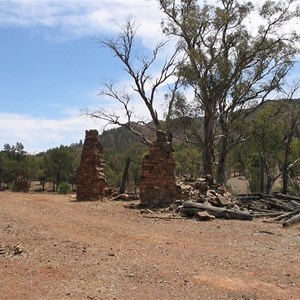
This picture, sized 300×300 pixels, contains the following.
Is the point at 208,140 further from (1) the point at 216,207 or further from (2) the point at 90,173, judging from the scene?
(1) the point at 216,207

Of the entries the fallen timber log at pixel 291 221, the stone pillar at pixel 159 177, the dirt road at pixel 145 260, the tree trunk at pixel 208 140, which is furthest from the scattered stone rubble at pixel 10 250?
the tree trunk at pixel 208 140

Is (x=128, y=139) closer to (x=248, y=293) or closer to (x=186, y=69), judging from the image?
(x=186, y=69)

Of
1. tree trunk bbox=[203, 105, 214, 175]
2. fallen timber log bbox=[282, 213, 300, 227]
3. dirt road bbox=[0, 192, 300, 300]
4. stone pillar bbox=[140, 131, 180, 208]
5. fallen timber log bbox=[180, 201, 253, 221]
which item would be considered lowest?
dirt road bbox=[0, 192, 300, 300]

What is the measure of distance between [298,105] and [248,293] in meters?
24.2

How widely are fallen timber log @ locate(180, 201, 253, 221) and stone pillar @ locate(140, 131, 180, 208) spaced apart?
2.39 meters

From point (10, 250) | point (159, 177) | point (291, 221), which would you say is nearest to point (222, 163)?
point (159, 177)

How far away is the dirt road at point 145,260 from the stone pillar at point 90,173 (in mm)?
7198

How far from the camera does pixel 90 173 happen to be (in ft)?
66.7

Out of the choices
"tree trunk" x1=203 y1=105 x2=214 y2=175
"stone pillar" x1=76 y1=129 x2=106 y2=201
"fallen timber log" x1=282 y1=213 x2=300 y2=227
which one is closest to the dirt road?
"fallen timber log" x1=282 y1=213 x2=300 y2=227

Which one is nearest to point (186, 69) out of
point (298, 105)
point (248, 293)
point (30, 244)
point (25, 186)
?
point (298, 105)

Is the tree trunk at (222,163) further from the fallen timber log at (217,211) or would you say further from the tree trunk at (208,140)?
the fallen timber log at (217,211)

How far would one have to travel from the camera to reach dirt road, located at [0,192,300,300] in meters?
6.33

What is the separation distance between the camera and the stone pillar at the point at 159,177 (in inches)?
678

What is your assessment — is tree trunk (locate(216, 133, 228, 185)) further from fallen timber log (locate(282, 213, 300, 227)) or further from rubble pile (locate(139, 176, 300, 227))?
fallen timber log (locate(282, 213, 300, 227))
